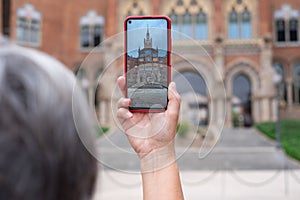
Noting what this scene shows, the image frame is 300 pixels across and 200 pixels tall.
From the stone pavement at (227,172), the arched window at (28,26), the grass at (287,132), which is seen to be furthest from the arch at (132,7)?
the grass at (287,132)

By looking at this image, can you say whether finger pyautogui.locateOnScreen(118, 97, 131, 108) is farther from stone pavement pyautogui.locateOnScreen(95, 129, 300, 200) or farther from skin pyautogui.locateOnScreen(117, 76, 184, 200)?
stone pavement pyautogui.locateOnScreen(95, 129, 300, 200)

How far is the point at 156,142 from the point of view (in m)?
1.16

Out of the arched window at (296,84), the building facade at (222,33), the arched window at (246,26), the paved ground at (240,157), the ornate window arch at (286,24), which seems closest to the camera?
the paved ground at (240,157)

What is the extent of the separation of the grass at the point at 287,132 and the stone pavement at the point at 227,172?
40cm

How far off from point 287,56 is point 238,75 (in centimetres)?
407

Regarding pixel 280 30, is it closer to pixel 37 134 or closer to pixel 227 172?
pixel 227 172

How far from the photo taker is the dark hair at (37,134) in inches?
19.9

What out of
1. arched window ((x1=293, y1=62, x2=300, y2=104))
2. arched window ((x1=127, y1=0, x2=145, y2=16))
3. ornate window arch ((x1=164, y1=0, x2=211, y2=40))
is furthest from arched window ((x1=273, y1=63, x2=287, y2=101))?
arched window ((x1=127, y1=0, x2=145, y2=16))

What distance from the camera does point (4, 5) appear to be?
869 inches

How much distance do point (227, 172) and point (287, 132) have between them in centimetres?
892

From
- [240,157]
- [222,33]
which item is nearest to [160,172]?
[240,157]

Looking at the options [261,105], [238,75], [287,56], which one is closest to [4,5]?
[238,75]

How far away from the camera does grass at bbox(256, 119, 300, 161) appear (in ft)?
50.7

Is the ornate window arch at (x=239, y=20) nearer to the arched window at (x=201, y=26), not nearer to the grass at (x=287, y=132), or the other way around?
the arched window at (x=201, y=26)
